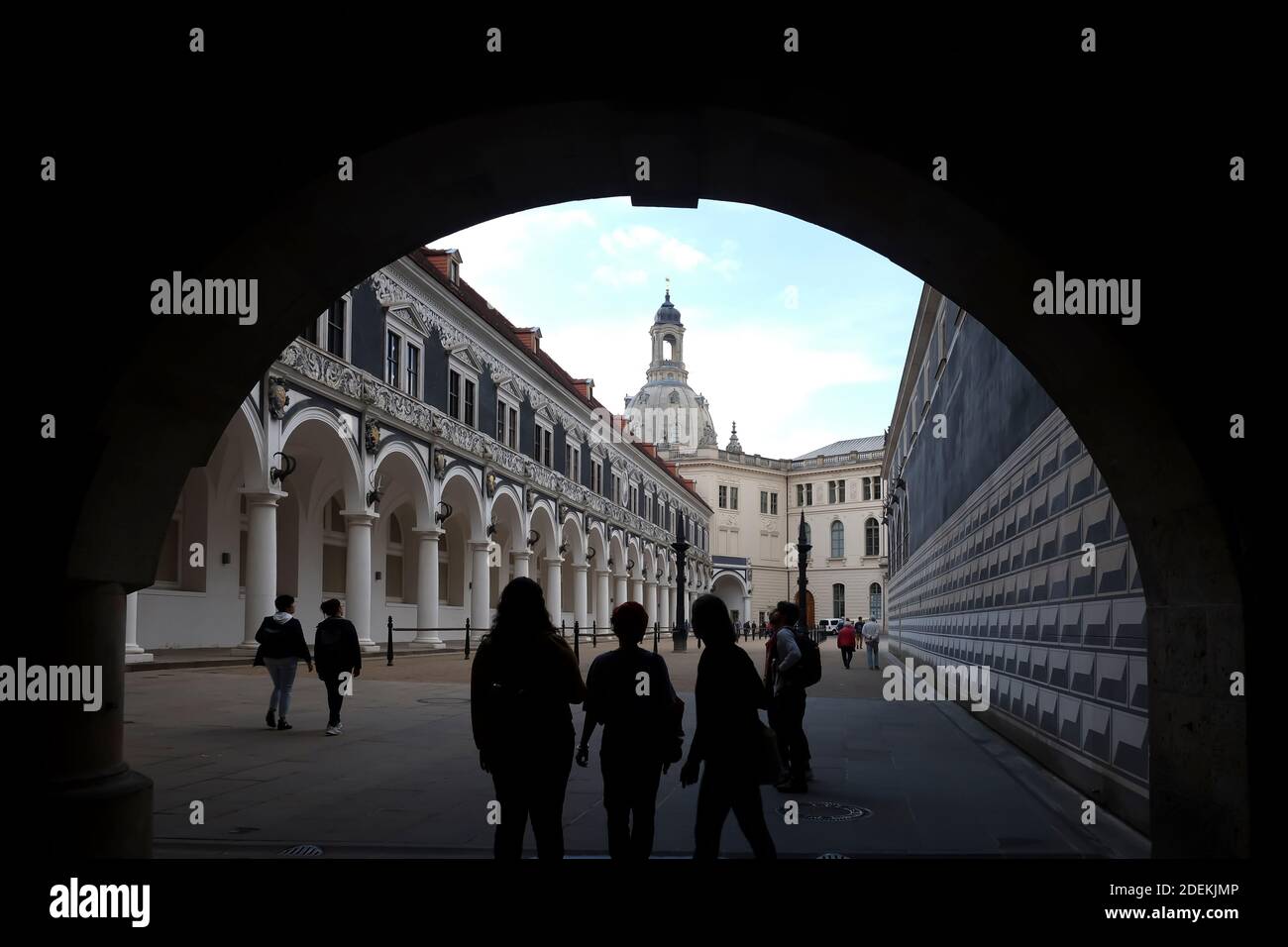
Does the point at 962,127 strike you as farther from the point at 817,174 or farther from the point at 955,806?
the point at 955,806

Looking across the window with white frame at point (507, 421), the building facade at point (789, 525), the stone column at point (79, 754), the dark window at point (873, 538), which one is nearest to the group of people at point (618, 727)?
the stone column at point (79, 754)

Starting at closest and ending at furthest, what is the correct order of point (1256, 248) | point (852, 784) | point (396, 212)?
point (1256, 248)
point (396, 212)
point (852, 784)

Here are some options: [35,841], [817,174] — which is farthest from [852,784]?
[35,841]

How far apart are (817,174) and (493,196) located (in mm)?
1649

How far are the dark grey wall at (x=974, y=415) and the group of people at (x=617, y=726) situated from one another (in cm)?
473

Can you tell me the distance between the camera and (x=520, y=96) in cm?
423

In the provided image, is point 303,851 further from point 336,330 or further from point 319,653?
point 336,330

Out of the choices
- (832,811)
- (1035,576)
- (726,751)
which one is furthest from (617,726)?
(1035,576)

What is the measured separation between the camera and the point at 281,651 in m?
11.0

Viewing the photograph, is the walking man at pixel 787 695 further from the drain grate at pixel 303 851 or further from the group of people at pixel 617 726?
the drain grate at pixel 303 851

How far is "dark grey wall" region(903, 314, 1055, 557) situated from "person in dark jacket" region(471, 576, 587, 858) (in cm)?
549

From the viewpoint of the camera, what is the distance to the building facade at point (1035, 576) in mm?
6770

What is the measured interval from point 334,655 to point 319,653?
0.53ft

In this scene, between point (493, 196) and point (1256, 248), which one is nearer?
point (1256, 248)
